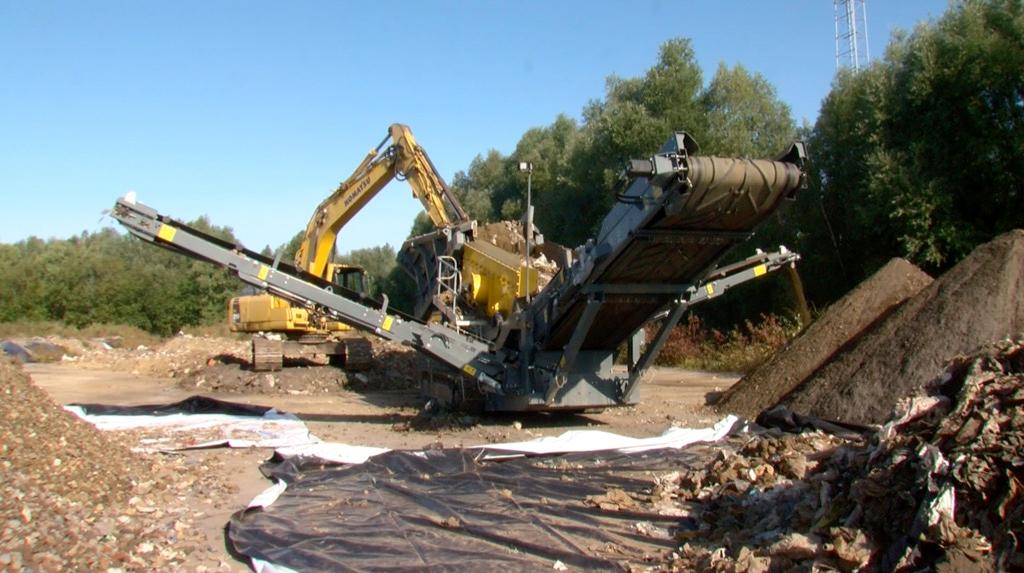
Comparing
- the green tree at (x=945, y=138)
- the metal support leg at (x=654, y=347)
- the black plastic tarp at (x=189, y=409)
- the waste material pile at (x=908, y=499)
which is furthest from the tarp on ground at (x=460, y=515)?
the green tree at (x=945, y=138)

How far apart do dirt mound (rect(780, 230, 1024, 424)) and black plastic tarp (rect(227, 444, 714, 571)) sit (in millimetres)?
3291

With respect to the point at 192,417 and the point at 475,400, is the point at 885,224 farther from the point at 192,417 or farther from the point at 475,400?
the point at 192,417

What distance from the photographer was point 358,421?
13008 mm

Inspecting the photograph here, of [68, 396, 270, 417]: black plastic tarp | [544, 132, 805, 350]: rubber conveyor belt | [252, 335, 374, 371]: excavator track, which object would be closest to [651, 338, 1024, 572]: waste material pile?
[544, 132, 805, 350]: rubber conveyor belt

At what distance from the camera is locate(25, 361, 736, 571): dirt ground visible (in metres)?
8.09

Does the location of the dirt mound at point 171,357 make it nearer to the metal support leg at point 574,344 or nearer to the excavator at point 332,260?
the excavator at point 332,260

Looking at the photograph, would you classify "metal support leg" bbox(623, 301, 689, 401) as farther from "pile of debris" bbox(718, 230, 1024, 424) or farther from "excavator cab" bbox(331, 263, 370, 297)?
"excavator cab" bbox(331, 263, 370, 297)

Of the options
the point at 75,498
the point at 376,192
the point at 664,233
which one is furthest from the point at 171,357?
the point at 664,233

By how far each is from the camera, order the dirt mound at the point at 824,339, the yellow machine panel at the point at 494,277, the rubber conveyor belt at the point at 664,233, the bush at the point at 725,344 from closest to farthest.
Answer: the rubber conveyor belt at the point at 664,233 < the yellow machine panel at the point at 494,277 < the dirt mound at the point at 824,339 < the bush at the point at 725,344

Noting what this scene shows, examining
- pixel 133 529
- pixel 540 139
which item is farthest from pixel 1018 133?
pixel 540 139

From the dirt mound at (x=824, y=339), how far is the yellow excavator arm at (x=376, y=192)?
526cm

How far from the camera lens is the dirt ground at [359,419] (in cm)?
809

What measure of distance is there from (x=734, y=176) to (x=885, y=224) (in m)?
13.9

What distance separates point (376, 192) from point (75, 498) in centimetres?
1045
